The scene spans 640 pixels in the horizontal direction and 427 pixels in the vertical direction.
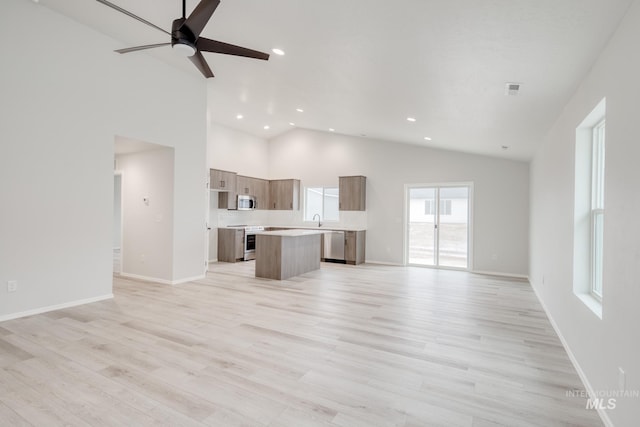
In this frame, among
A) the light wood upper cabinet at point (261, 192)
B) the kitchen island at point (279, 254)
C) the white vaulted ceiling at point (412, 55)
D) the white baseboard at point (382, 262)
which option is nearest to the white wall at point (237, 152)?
the light wood upper cabinet at point (261, 192)

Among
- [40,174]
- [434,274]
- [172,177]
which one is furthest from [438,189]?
[40,174]

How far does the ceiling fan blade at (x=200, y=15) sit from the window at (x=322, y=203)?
22.4 feet

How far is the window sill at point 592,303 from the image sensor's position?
2.35 metres

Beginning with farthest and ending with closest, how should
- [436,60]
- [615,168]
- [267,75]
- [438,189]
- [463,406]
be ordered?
[438,189] → [267,75] → [436,60] → [463,406] → [615,168]

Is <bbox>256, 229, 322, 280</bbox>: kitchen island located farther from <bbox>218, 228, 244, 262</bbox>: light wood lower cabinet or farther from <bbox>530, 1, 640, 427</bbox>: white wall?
<bbox>530, 1, 640, 427</bbox>: white wall

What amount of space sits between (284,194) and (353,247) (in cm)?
280

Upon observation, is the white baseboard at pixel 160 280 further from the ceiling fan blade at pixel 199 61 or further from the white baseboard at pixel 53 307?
the ceiling fan blade at pixel 199 61

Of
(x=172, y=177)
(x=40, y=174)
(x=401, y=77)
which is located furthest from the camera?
(x=172, y=177)

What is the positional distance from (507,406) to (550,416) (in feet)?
0.81

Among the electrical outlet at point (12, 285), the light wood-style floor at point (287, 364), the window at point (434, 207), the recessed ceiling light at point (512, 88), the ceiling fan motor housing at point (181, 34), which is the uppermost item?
the ceiling fan motor housing at point (181, 34)

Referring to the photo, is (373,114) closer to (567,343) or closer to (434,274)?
(434,274)

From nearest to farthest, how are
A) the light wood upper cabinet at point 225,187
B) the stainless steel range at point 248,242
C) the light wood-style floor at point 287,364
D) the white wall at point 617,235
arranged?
the white wall at point 617,235 → the light wood-style floor at point 287,364 → the light wood upper cabinet at point 225,187 → the stainless steel range at point 248,242

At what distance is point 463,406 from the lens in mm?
2203
